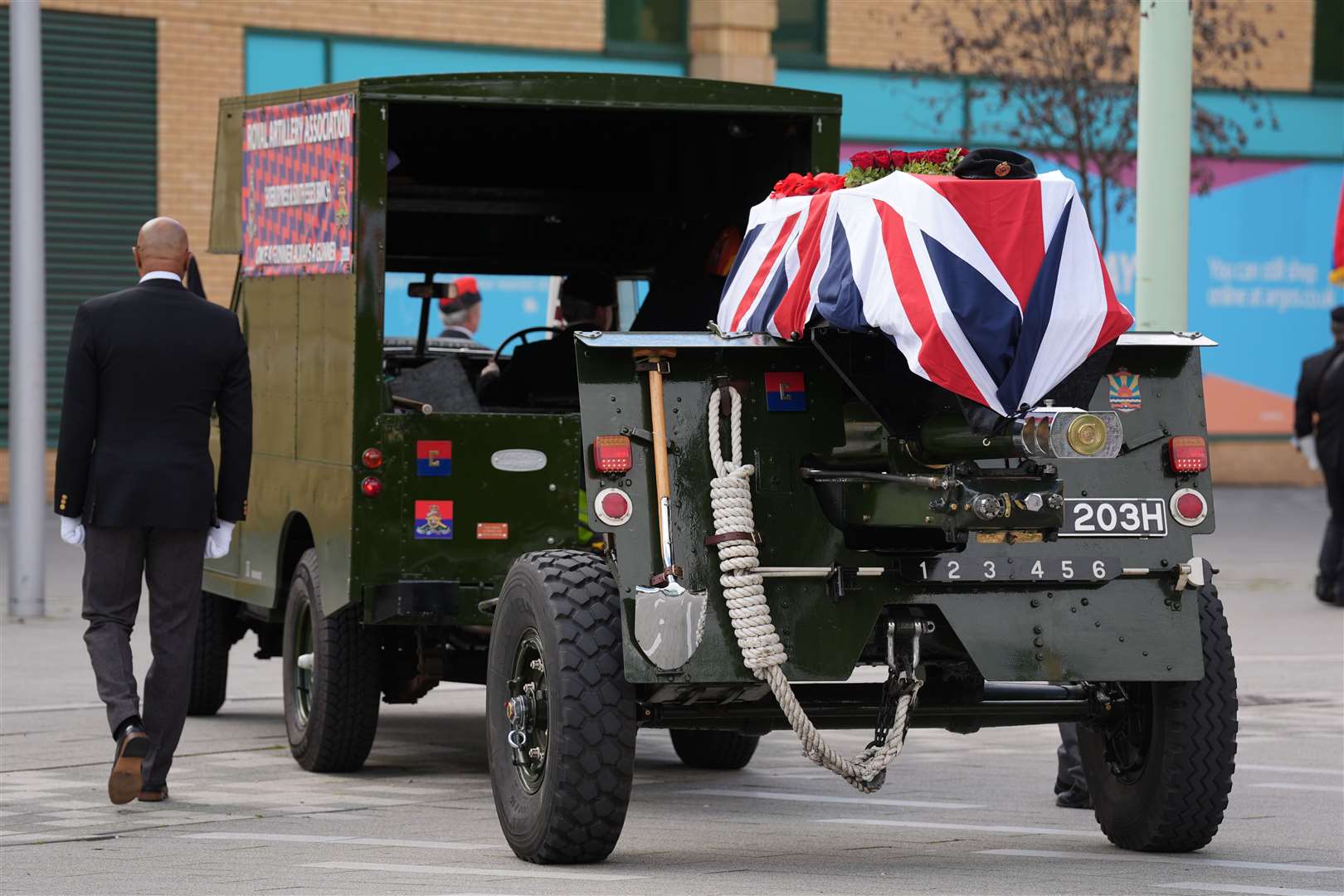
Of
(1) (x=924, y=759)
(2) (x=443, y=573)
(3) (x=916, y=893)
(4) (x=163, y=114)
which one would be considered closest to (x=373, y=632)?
(2) (x=443, y=573)

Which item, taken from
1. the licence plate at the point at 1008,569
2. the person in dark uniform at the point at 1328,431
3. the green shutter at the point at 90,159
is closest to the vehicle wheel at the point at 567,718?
the licence plate at the point at 1008,569

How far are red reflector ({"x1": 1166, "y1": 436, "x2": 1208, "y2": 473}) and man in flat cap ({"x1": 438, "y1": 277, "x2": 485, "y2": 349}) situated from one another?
201 inches

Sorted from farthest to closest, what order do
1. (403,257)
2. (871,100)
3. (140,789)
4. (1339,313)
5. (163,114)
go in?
1. (871,100)
2. (163,114)
3. (1339,313)
4. (403,257)
5. (140,789)

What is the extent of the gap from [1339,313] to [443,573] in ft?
31.9

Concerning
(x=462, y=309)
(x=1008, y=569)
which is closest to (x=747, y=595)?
(x=1008, y=569)

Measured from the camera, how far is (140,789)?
8031 mm

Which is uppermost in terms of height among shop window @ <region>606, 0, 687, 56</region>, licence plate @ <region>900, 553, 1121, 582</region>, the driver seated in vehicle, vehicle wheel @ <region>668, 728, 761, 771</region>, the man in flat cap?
shop window @ <region>606, 0, 687, 56</region>

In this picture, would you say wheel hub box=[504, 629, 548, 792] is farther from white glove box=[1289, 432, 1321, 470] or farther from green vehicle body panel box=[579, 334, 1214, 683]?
white glove box=[1289, 432, 1321, 470]

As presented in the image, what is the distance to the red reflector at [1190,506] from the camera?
23.0 feet

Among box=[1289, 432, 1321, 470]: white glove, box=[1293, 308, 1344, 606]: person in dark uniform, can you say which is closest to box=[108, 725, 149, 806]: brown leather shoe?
box=[1293, 308, 1344, 606]: person in dark uniform

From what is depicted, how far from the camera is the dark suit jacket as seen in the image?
26.5 feet

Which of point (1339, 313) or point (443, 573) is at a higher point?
point (1339, 313)

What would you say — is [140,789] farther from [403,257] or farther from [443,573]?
[403,257]

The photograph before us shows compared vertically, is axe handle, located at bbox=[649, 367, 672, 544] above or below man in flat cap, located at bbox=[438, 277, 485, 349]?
below
